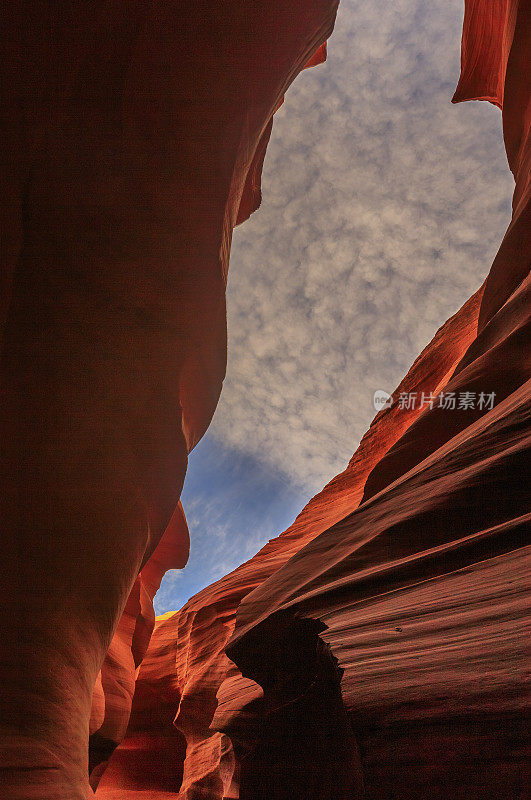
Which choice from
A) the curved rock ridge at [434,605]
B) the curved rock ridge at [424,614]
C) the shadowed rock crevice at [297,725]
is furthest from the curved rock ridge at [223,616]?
the curved rock ridge at [434,605]

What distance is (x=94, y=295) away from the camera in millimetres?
5262

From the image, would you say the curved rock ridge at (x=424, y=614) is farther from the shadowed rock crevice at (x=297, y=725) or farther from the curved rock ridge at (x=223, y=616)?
the curved rock ridge at (x=223, y=616)

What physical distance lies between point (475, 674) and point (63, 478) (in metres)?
4.82

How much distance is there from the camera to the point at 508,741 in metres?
1.07

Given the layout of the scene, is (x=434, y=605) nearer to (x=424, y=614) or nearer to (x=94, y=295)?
(x=424, y=614)

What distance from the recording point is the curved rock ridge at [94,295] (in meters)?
4.43

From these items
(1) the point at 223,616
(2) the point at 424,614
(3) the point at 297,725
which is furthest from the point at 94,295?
(1) the point at 223,616

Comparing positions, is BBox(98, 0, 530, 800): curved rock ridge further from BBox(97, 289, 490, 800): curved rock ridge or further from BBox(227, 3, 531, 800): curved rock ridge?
BBox(97, 289, 490, 800): curved rock ridge

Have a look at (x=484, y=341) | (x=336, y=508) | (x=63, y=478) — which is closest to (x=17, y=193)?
(x=63, y=478)

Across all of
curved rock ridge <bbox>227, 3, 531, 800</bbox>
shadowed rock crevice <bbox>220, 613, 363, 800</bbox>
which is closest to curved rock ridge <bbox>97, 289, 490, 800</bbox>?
shadowed rock crevice <bbox>220, 613, 363, 800</bbox>

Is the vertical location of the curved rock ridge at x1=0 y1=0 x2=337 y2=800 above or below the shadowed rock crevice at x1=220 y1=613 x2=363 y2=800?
above

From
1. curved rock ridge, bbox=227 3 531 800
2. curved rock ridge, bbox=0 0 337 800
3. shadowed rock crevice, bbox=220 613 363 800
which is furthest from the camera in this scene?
curved rock ridge, bbox=0 0 337 800

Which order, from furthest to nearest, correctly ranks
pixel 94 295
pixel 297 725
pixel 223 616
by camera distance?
pixel 223 616 < pixel 94 295 < pixel 297 725

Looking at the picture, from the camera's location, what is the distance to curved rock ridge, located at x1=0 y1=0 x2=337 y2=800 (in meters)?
4.43
